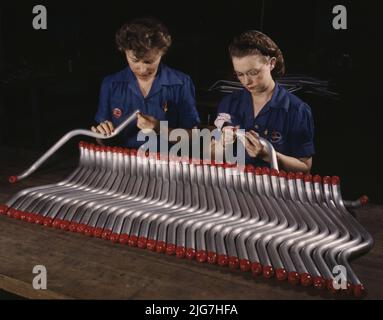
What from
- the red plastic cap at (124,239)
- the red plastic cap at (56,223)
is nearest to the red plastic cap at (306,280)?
the red plastic cap at (124,239)

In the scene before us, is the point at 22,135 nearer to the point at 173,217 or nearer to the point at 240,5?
the point at 240,5

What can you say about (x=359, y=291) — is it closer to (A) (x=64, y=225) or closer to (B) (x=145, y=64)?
(A) (x=64, y=225)

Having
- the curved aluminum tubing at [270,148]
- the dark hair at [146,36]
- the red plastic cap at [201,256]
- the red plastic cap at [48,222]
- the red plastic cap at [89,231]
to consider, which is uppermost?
the dark hair at [146,36]

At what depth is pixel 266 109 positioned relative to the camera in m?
4.07

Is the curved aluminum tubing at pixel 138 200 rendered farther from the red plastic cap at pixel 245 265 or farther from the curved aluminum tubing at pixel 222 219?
the red plastic cap at pixel 245 265

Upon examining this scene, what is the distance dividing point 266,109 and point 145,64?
4.29ft

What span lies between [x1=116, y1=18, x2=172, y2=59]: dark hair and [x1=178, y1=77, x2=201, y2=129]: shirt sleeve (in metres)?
0.43

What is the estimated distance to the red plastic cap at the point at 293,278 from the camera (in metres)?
2.03

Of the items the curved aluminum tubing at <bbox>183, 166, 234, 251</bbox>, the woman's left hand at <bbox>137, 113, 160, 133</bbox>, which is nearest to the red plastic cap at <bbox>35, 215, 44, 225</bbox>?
the curved aluminum tubing at <bbox>183, 166, 234, 251</bbox>

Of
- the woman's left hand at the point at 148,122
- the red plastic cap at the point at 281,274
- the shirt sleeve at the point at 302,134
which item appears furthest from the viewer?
the woman's left hand at the point at 148,122

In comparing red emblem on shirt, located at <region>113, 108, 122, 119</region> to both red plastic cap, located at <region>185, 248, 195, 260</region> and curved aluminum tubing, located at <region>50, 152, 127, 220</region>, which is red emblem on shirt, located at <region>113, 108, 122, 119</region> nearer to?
curved aluminum tubing, located at <region>50, 152, 127, 220</region>

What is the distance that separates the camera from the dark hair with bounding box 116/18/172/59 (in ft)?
14.3

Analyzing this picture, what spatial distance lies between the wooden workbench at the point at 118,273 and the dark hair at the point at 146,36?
2.35 metres
